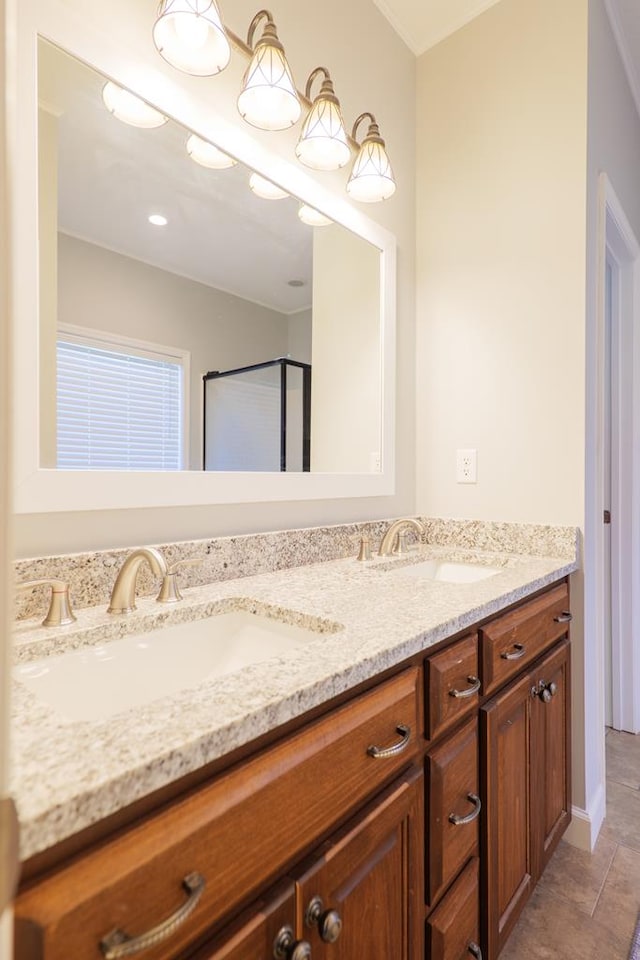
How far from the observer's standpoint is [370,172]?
1494 millimetres

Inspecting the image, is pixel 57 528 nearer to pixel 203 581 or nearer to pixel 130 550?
pixel 130 550

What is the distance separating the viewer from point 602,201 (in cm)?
164

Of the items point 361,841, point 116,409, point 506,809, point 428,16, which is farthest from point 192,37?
point 506,809

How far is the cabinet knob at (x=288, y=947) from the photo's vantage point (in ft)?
1.84

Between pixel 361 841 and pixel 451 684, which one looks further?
pixel 451 684

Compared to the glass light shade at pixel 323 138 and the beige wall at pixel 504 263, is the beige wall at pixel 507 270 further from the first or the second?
the glass light shade at pixel 323 138

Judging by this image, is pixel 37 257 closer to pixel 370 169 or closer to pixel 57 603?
pixel 57 603

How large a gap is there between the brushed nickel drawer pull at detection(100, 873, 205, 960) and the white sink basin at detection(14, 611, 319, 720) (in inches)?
9.5

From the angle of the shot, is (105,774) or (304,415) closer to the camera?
(105,774)

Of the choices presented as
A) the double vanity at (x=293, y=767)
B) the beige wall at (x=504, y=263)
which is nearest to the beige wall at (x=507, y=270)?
the beige wall at (x=504, y=263)

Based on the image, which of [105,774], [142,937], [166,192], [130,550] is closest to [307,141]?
[166,192]

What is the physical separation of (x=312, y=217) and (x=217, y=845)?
1486 mm

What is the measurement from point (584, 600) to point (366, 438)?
854 mm

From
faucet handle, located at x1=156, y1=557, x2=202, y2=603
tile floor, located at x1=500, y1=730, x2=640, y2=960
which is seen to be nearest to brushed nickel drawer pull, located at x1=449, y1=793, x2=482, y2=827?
tile floor, located at x1=500, y1=730, x2=640, y2=960
